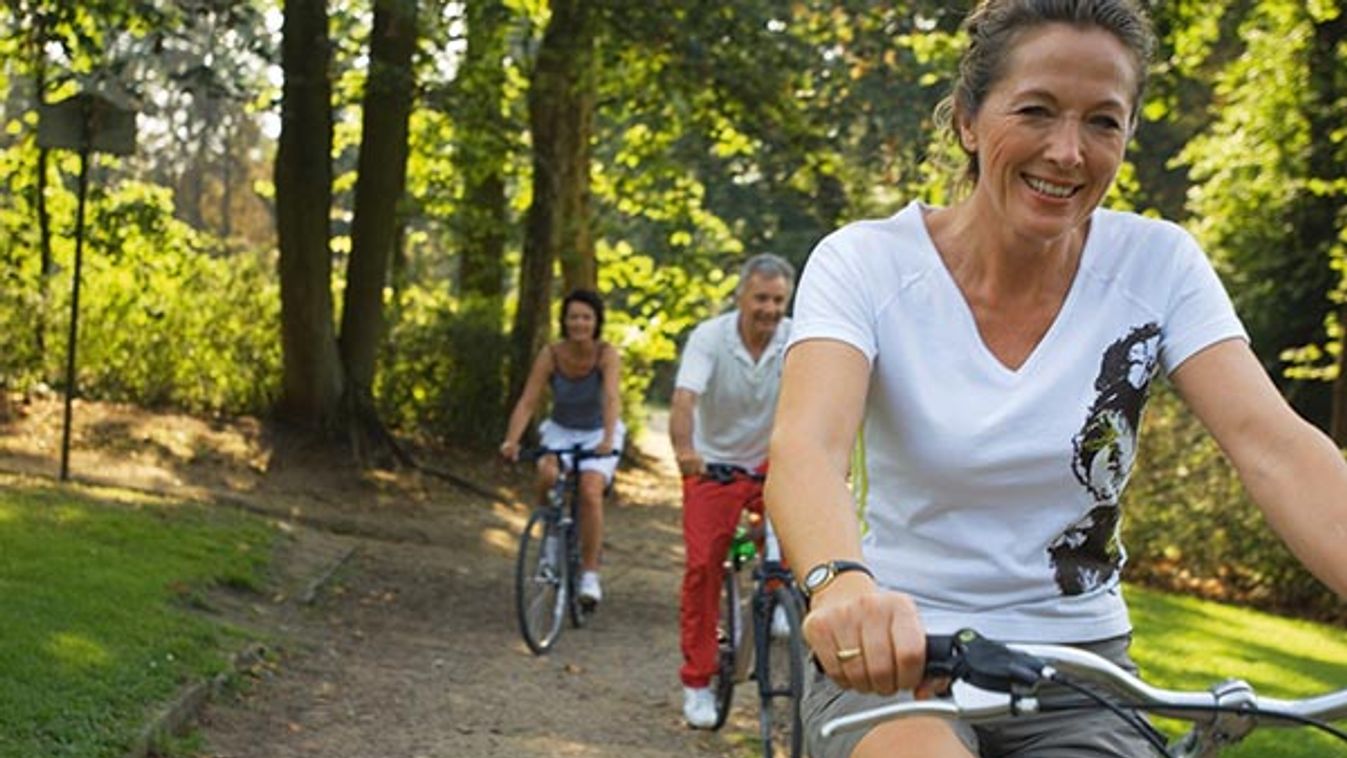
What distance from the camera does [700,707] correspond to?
10664 millimetres

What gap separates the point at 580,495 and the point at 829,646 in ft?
37.0

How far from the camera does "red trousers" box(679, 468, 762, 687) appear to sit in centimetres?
1043

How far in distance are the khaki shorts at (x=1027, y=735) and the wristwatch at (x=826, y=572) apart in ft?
0.59

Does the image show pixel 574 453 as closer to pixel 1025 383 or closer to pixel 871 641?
pixel 1025 383

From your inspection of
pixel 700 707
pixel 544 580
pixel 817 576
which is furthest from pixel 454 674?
pixel 817 576

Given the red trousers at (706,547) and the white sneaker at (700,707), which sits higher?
the red trousers at (706,547)

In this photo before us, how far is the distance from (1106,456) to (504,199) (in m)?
25.8

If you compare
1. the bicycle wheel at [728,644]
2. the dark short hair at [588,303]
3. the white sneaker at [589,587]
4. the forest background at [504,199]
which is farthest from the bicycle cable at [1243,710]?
the forest background at [504,199]

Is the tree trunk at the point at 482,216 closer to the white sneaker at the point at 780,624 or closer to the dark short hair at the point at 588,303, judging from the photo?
the dark short hair at the point at 588,303

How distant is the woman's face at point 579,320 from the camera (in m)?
13.3

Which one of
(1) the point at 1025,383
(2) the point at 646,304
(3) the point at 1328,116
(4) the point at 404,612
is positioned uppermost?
(3) the point at 1328,116

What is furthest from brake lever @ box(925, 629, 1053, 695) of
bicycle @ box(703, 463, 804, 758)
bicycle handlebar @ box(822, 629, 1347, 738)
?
bicycle @ box(703, 463, 804, 758)

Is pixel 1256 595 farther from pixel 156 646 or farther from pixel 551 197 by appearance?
pixel 156 646

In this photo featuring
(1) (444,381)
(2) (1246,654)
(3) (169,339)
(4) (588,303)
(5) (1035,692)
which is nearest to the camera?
(5) (1035,692)
